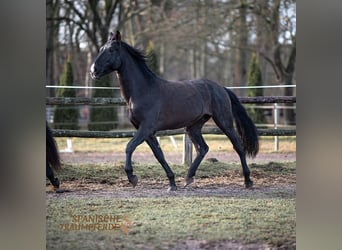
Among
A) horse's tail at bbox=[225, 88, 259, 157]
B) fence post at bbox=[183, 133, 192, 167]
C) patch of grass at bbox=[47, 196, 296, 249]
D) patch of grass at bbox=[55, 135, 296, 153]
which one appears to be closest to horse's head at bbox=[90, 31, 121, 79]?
patch of grass at bbox=[47, 196, 296, 249]

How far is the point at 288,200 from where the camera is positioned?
5117 millimetres

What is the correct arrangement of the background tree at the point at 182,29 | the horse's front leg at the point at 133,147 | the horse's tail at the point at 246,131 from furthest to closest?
the background tree at the point at 182,29, the horse's tail at the point at 246,131, the horse's front leg at the point at 133,147

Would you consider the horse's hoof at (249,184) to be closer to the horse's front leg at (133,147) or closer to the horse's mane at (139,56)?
the horse's front leg at (133,147)

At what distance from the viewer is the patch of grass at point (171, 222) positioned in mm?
4016

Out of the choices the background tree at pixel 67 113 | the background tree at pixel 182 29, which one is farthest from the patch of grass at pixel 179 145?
the background tree at pixel 182 29

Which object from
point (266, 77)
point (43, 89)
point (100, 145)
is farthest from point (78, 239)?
point (266, 77)

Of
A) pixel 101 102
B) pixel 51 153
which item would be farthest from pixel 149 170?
pixel 51 153

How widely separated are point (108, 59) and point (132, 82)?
42 centimetres

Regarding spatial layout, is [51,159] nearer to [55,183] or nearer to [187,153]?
[55,183]
